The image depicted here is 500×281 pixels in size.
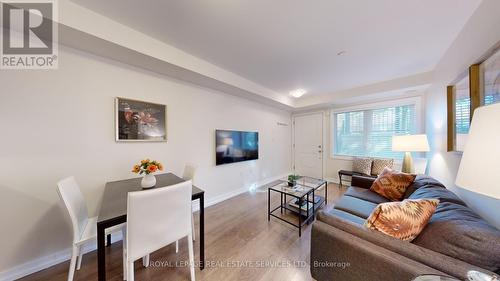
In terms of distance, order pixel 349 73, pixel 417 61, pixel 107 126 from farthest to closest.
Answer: pixel 349 73 < pixel 417 61 < pixel 107 126

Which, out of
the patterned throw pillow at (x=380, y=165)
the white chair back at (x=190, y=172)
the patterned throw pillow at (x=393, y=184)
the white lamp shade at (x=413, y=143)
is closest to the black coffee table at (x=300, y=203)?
the patterned throw pillow at (x=393, y=184)

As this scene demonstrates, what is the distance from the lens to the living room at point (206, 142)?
1.02 m

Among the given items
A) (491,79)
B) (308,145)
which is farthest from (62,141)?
(308,145)

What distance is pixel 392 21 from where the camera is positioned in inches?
65.0

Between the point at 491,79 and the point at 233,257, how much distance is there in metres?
2.62

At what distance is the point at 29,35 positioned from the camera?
1588 millimetres

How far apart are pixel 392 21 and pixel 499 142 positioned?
5.73 feet

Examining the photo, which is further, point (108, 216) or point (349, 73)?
point (349, 73)

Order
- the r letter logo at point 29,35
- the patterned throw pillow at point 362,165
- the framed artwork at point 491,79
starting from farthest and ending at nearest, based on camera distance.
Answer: the patterned throw pillow at point 362,165
the r letter logo at point 29,35
the framed artwork at point 491,79

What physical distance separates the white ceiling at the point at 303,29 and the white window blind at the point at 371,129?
1.18 m

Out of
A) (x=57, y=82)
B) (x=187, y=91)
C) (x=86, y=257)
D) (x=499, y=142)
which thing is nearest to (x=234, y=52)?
(x=187, y=91)

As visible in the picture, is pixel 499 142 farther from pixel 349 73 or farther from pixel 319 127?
pixel 319 127

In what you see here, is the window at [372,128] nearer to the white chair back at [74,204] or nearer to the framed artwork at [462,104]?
the framed artwork at [462,104]

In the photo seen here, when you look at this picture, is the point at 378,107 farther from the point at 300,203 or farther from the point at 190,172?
the point at 190,172
